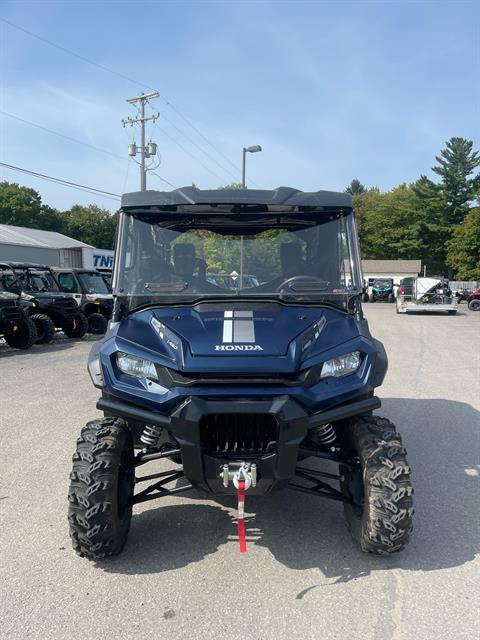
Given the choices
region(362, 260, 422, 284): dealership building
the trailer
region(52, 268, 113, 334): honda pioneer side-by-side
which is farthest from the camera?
region(362, 260, 422, 284): dealership building

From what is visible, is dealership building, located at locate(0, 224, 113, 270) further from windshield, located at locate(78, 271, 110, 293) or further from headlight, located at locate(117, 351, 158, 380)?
headlight, located at locate(117, 351, 158, 380)

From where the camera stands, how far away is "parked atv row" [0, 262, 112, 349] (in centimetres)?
1333

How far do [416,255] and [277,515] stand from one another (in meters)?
69.2

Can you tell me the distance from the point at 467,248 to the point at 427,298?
37.6 meters

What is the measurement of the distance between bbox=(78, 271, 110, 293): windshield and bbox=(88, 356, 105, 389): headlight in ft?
46.7

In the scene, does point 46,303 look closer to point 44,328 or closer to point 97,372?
point 44,328

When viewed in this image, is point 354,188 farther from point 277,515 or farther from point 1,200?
point 277,515

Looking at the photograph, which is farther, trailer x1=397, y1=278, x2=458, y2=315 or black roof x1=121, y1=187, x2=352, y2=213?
trailer x1=397, y1=278, x2=458, y2=315

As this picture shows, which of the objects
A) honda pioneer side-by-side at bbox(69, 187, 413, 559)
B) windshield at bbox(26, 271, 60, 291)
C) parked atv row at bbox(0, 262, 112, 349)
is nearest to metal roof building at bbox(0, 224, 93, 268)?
parked atv row at bbox(0, 262, 112, 349)

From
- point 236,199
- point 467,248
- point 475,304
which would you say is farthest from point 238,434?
point 467,248

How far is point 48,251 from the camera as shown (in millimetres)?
45125

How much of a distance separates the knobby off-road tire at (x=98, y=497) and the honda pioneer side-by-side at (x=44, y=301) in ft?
38.5

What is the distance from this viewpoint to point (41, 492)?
455 cm

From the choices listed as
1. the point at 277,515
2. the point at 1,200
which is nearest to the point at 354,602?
the point at 277,515
